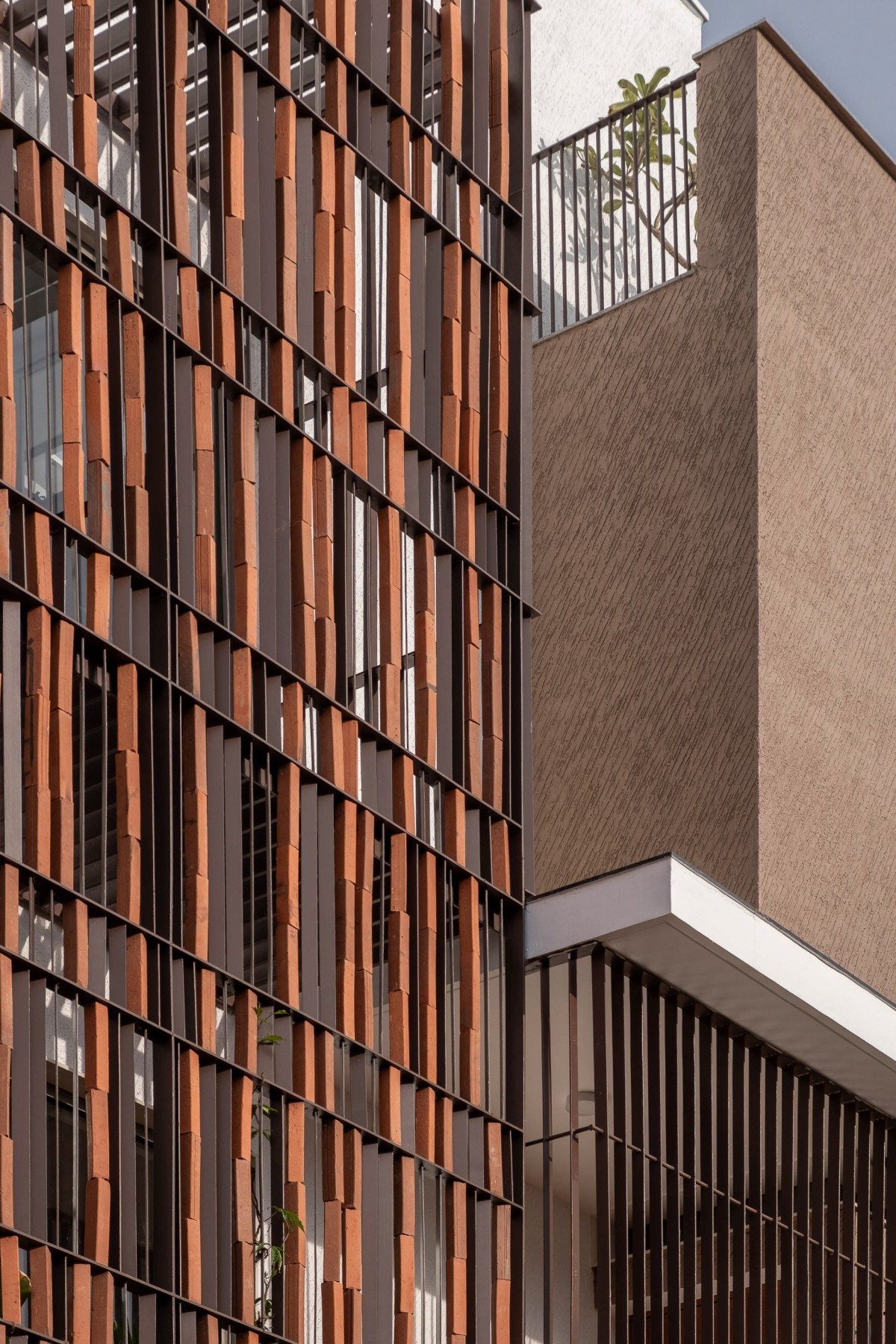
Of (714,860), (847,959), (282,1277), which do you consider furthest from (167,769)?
(847,959)

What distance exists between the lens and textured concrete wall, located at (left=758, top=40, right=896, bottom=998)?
1546 centimetres

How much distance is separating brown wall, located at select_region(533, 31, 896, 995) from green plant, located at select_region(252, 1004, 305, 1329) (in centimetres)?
425

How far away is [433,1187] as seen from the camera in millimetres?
12727

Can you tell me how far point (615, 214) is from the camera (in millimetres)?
18344

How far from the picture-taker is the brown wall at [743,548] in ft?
50.8

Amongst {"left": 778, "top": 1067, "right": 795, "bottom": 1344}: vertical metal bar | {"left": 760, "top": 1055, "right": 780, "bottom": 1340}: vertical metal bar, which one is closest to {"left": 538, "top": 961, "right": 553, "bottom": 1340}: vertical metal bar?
{"left": 760, "top": 1055, "right": 780, "bottom": 1340}: vertical metal bar

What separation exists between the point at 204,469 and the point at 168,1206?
3.52 m

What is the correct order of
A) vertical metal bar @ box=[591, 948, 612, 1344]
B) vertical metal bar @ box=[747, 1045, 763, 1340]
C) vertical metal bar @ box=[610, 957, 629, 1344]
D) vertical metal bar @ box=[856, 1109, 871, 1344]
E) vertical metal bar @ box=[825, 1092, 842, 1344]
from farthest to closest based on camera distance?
vertical metal bar @ box=[856, 1109, 871, 1344]
vertical metal bar @ box=[825, 1092, 842, 1344]
vertical metal bar @ box=[747, 1045, 763, 1340]
vertical metal bar @ box=[610, 957, 629, 1344]
vertical metal bar @ box=[591, 948, 612, 1344]

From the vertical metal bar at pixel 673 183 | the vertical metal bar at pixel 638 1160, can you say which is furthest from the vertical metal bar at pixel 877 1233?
the vertical metal bar at pixel 673 183

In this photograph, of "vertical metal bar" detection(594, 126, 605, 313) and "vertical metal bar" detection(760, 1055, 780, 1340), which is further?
"vertical metal bar" detection(594, 126, 605, 313)

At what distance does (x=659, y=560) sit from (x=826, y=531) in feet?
3.71

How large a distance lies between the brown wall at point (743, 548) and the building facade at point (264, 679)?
6.61ft

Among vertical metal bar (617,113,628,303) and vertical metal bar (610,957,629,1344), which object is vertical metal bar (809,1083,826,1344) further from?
vertical metal bar (617,113,628,303)

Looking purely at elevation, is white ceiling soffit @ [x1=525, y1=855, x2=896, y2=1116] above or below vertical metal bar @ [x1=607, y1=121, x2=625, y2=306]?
below
